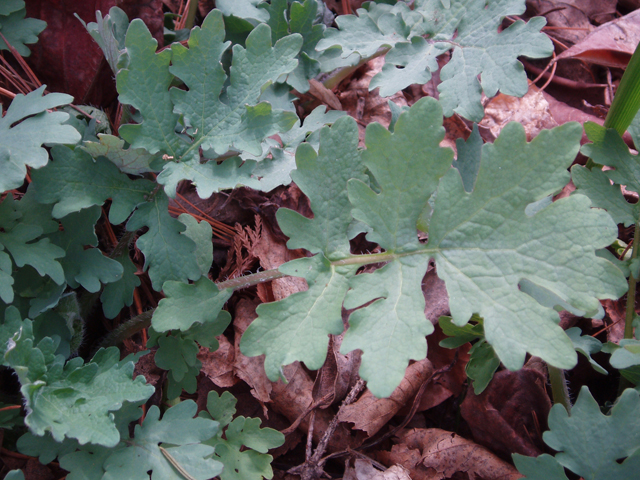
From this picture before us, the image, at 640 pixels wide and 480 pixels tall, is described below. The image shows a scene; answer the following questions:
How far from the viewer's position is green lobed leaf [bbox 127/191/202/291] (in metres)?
1.68

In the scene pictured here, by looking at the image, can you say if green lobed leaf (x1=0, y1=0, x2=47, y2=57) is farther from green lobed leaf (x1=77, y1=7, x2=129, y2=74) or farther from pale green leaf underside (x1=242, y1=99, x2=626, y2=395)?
pale green leaf underside (x1=242, y1=99, x2=626, y2=395)

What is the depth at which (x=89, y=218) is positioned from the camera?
1764mm

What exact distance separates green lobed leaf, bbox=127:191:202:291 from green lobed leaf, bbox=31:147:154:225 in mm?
74

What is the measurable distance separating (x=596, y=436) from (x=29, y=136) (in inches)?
85.4

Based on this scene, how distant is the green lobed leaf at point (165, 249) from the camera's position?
1677 mm

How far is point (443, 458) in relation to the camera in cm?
200

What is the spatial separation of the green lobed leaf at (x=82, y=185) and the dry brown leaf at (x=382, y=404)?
4.18 feet

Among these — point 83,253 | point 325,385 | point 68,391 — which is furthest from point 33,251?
point 325,385

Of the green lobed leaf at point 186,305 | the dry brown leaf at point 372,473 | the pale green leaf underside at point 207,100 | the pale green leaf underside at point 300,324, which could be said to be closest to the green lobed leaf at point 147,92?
the pale green leaf underside at point 207,100

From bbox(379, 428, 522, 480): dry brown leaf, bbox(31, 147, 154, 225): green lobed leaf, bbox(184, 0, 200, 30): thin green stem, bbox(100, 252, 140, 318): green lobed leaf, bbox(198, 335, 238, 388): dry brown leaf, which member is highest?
bbox(184, 0, 200, 30): thin green stem

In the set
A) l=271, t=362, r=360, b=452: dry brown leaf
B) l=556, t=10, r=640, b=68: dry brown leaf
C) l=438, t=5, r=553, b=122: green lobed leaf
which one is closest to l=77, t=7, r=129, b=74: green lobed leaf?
l=438, t=5, r=553, b=122: green lobed leaf

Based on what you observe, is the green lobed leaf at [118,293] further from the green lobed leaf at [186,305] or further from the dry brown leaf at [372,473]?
the dry brown leaf at [372,473]

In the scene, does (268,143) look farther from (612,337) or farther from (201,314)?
(612,337)

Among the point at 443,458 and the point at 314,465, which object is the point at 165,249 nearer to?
the point at 314,465
